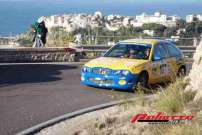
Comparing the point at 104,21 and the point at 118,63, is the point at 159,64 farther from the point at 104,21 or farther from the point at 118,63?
the point at 104,21

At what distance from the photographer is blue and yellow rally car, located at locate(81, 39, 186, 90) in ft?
52.5

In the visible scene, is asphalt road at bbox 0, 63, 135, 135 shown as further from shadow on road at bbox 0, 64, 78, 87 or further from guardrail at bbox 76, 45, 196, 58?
guardrail at bbox 76, 45, 196, 58

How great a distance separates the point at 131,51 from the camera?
17.3 meters

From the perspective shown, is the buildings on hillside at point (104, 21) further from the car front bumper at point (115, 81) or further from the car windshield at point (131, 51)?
the car front bumper at point (115, 81)

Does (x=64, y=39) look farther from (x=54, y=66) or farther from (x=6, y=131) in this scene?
(x=6, y=131)

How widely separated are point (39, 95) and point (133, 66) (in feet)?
9.18

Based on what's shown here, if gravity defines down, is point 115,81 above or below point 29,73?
above

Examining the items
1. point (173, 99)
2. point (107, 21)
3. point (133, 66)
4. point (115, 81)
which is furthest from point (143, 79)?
point (107, 21)

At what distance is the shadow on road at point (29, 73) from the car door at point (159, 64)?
11.3 feet

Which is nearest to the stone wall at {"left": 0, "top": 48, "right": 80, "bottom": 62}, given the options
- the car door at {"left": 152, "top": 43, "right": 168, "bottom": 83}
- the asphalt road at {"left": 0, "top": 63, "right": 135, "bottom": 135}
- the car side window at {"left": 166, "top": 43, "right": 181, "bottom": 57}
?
the asphalt road at {"left": 0, "top": 63, "right": 135, "bottom": 135}

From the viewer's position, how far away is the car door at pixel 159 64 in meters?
16.9

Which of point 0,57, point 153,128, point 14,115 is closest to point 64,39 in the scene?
point 0,57

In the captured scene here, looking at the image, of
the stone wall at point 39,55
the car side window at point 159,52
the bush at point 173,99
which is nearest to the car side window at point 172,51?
the car side window at point 159,52

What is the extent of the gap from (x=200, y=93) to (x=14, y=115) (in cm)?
399
